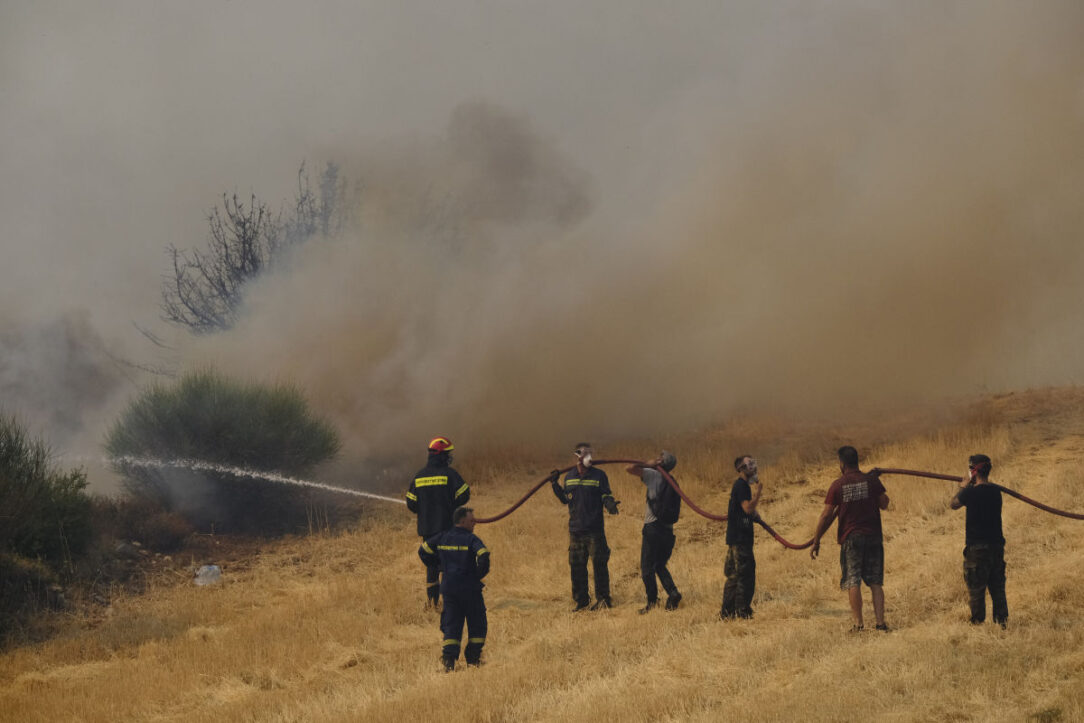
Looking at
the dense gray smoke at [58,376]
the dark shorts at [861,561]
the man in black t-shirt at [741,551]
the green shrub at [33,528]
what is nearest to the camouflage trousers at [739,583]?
the man in black t-shirt at [741,551]

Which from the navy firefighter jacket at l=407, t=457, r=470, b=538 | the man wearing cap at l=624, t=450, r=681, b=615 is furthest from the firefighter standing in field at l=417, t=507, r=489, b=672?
the man wearing cap at l=624, t=450, r=681, b=615

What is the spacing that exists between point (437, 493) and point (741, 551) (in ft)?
10.2

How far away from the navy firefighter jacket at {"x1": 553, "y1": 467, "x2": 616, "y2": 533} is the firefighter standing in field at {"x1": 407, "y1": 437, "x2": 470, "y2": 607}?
1.23m

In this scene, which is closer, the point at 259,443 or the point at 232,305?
the point at 259,443

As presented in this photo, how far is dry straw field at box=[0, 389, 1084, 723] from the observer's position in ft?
24.6

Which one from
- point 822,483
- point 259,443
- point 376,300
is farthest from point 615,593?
point 376,300

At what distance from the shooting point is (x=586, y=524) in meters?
11.5

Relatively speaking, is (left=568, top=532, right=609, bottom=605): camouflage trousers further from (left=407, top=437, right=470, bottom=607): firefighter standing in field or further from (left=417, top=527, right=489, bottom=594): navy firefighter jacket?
(left=417, top=527, right=489, bottom=594): navy firefighter jacket

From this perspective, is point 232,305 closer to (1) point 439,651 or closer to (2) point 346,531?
(2) point 346,531

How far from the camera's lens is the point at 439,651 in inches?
408

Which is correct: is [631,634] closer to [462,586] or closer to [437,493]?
[462,586]

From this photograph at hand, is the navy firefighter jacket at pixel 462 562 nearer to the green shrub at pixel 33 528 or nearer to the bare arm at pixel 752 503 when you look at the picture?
the bare arm at pixel 752 503

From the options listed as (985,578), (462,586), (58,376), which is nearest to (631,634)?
(462,586)

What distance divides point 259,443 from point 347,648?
8.04m
